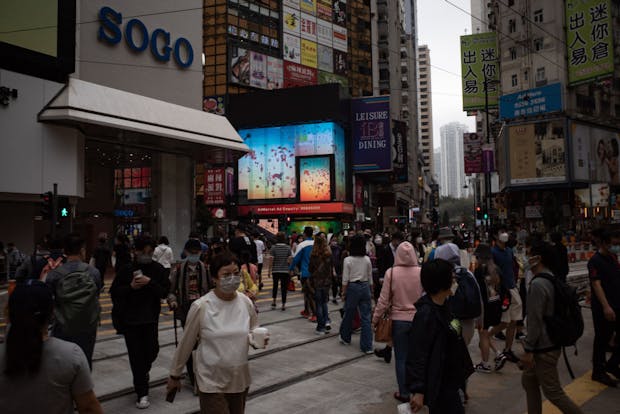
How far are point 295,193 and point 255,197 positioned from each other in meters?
4.26

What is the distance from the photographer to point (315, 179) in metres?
46.7

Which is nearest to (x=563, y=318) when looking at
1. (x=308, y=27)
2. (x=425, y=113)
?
(x=308, y=27)

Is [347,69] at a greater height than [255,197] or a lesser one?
greater

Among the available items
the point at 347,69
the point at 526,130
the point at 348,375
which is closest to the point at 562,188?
the point at 526,130

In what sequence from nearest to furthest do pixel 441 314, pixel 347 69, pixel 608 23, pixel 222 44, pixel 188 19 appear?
1. pixel 441 314
2. pixel 188 19
3. pixel 608 23
4. pixel 222 44
5. pixel 347 69

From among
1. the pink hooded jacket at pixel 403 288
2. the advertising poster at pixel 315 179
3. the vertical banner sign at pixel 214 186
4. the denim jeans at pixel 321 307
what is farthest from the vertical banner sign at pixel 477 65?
the pink hooded jacket at pixel 403 288

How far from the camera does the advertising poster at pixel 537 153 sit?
44906 mm

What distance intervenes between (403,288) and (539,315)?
1.76 meters

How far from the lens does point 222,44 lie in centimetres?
5972

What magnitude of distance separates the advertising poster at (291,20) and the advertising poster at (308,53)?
71.2 inches

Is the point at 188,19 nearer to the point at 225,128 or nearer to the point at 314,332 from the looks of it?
the point at 225,128

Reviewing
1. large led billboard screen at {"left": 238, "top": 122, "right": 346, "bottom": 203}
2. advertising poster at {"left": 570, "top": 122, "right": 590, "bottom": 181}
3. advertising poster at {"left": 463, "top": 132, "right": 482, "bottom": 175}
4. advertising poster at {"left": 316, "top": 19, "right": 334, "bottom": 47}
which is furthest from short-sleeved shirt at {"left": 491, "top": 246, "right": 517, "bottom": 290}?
advertising poster at {"left": 316, "top": 19, "right": 334, "bottom": 47}

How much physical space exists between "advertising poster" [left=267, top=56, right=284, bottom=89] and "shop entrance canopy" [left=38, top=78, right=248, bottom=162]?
39555 mm

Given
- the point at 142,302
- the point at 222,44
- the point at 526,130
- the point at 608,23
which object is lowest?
the point at 142,302
